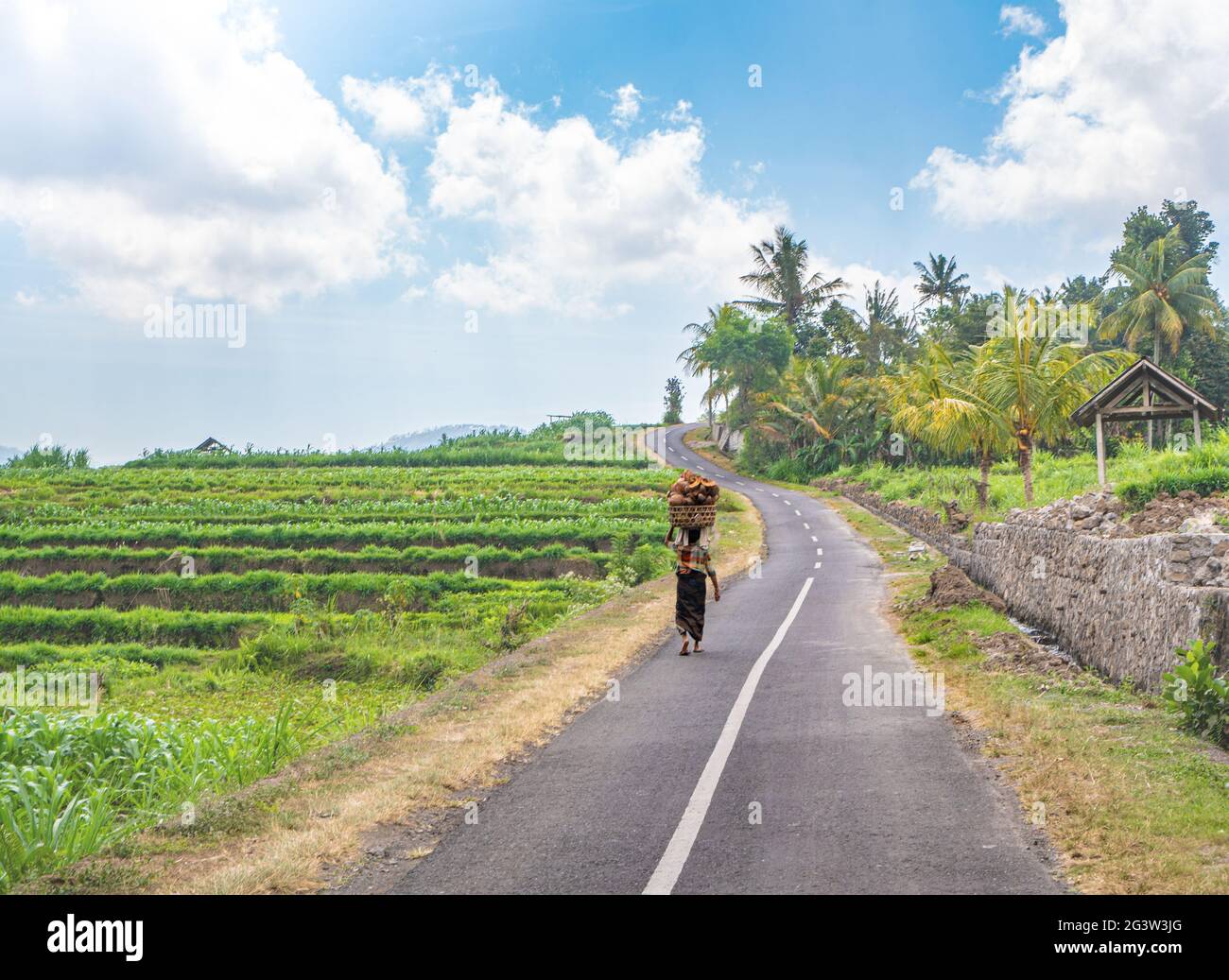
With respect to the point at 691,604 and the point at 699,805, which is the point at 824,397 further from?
the point at 699,805

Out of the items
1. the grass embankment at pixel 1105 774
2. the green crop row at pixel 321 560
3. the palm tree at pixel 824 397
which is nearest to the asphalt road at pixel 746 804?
the grass embankment at pixel 1105 774

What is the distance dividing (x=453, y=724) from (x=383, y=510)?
2960 cm

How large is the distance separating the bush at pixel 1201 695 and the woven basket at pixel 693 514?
555 centimetres

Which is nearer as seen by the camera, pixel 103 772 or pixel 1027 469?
pixel 103 772

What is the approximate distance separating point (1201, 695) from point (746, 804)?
14.0 feet

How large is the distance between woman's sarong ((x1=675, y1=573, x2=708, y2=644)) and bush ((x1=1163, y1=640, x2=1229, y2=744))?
5.73 meters

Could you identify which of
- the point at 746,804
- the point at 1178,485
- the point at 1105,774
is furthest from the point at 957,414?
the point at 746,804

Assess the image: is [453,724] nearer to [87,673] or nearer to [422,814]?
[422,814]

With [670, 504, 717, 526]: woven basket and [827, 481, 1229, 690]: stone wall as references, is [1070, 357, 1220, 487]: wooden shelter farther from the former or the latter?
[670, 504, 717, 526]: woven basket

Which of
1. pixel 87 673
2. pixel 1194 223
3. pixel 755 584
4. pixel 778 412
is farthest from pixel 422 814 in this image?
pixel 1194 223

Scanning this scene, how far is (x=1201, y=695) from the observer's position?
7793 millimetres

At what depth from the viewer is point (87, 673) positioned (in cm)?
1616
